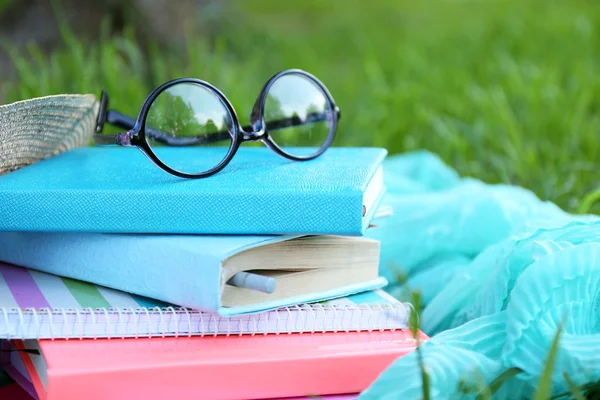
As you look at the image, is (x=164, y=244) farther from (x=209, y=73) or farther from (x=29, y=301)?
(x=209, y=73)

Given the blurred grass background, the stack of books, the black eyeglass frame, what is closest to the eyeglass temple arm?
the black eyeglass frame

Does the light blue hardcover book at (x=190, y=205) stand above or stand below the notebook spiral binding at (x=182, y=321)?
above

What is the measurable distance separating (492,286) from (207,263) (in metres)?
0.46

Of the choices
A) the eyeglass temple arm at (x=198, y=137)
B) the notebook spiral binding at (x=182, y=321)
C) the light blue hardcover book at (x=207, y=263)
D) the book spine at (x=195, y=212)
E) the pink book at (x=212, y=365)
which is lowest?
the pink book at (x=212, y=365)

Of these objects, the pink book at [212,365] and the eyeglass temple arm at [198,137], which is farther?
the eyeglass temple arm at [198,137]

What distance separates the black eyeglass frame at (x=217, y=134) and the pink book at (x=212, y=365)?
0.28 meters

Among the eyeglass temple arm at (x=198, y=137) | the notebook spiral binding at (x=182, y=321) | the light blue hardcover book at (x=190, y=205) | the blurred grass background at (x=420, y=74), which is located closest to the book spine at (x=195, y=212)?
the light blue hardcover book at (x=190, y=205)

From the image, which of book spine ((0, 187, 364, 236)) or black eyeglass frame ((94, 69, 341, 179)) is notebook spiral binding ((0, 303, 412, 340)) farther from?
black eyeglass frame ((94, 69, 341, 179))

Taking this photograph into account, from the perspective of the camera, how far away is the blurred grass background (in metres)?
2.38

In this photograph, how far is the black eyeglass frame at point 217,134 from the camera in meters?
1.13

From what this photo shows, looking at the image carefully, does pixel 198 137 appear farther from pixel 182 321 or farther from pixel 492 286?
pixel 492 286

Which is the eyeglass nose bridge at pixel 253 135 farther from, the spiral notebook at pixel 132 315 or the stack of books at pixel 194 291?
the spiral notebook at pixel 132 315

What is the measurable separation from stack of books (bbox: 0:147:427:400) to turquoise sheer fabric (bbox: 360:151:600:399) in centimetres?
9

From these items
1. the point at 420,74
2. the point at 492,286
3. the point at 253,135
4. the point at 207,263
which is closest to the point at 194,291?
the point at 207,263
